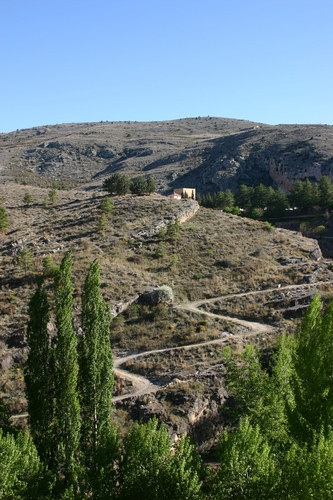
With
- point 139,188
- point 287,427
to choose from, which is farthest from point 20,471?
point 139,188

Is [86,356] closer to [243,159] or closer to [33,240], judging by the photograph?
[33,240]

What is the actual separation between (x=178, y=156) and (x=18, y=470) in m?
107

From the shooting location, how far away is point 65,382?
560 inches

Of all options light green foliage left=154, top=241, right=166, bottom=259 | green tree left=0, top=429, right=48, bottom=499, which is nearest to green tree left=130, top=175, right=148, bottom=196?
light green foliage left=154, top=241, right=166, bottom=259

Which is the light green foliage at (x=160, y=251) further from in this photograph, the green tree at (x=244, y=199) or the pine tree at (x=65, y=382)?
the green tree at (x=244, y=199)

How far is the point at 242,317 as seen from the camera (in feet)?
102

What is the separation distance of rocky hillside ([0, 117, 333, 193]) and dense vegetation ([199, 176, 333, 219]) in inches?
940

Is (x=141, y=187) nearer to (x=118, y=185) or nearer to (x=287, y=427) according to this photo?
(x=118, y=185)

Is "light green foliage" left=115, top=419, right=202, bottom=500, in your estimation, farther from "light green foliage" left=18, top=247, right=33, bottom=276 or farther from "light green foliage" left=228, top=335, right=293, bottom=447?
"light green foliage" left=18, top=247, right=33, bottom=276

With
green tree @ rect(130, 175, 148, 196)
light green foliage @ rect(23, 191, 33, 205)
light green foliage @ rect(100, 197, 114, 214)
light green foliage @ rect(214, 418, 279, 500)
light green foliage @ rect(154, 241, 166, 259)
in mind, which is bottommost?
light green foliage @ rect(214, 418, 279, 500)

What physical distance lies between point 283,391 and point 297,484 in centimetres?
690

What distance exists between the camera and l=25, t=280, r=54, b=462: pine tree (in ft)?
46.5

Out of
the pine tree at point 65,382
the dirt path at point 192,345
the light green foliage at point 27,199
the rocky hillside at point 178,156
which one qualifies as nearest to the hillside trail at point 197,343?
the dirt path at point 192,345

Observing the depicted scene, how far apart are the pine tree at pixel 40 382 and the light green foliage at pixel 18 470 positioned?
1.46 meters
